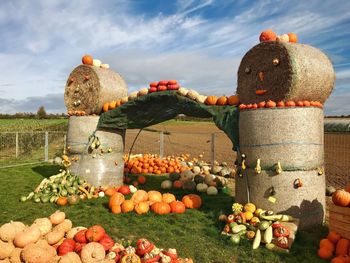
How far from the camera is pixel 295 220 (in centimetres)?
711

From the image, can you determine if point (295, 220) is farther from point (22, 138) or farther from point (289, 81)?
point (22, 138)

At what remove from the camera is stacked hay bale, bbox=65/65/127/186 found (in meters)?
11.4

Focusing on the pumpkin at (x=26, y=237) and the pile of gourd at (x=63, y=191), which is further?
the pile of gourd at (x=63, y=191)

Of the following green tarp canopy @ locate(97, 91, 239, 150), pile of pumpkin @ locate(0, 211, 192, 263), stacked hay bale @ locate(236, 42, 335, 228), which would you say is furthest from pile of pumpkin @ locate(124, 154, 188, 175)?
pile of pumpkin @ locate(0, 211, 192, 263)

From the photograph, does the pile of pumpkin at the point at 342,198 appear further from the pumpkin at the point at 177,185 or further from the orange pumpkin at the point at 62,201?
the orange pumpkin at the point at 62,201

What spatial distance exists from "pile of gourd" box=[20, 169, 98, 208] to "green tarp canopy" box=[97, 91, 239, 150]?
2025mm

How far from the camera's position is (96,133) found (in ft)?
37.8

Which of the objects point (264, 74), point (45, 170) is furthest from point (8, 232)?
point (45, 170)

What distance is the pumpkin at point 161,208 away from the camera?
8.80 m

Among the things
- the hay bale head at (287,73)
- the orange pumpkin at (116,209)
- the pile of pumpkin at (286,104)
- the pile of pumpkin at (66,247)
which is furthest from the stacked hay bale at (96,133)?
the pile of pumpkin at (286,104)

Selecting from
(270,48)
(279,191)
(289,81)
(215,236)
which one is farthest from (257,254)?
(270,48)

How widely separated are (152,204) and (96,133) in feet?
12.2

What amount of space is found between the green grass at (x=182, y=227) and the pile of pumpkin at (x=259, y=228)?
176 mm

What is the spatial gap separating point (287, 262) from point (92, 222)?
4.60 metres
